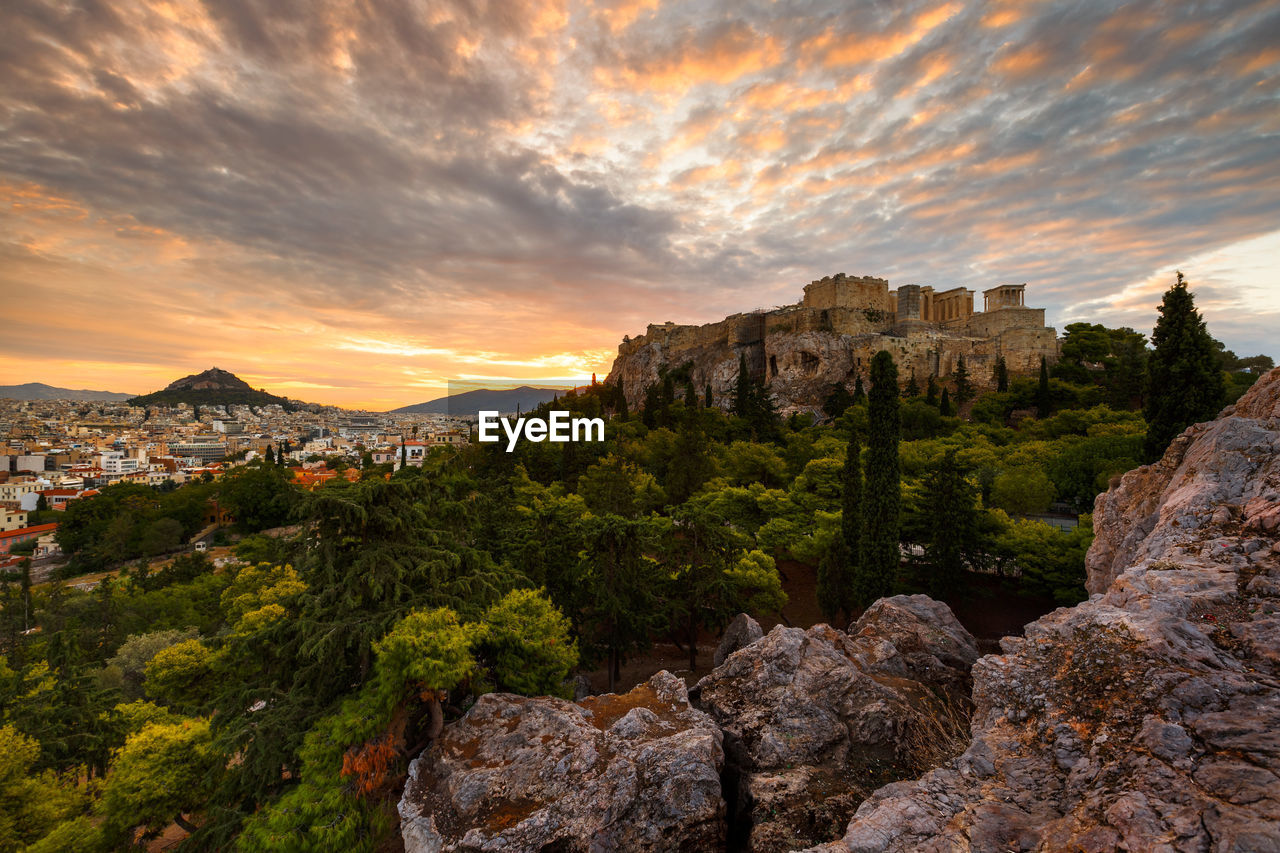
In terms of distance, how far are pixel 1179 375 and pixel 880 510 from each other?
9.72m

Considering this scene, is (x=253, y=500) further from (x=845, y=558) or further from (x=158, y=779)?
(x=845, y=558)

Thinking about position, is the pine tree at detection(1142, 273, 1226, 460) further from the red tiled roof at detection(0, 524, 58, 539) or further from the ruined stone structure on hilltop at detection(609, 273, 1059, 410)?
the red tiled roof at detection(0, 524, 58, 539)

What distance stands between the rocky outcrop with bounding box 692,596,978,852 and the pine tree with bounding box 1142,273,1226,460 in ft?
33.5

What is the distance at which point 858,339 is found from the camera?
197 ft

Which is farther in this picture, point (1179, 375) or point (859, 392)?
point (859, 392)

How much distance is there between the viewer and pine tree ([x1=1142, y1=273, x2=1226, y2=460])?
1588 centimetres

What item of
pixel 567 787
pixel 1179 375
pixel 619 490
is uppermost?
pixel 1179 375

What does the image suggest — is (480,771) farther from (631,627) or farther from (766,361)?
(766,361)

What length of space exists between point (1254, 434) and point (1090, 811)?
792 centimetres

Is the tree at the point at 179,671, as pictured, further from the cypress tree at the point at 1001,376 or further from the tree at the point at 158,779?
the cypress tree at the point at 1001,376

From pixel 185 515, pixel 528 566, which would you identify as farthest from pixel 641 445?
pixel 185 515

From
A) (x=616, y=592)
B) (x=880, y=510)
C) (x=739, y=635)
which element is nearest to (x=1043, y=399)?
(x=880, y=510)

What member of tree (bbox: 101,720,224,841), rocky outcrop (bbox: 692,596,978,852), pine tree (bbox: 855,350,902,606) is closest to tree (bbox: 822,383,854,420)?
pine tree (bbox: 855,350,902,606)

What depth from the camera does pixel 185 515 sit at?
59.1 m
